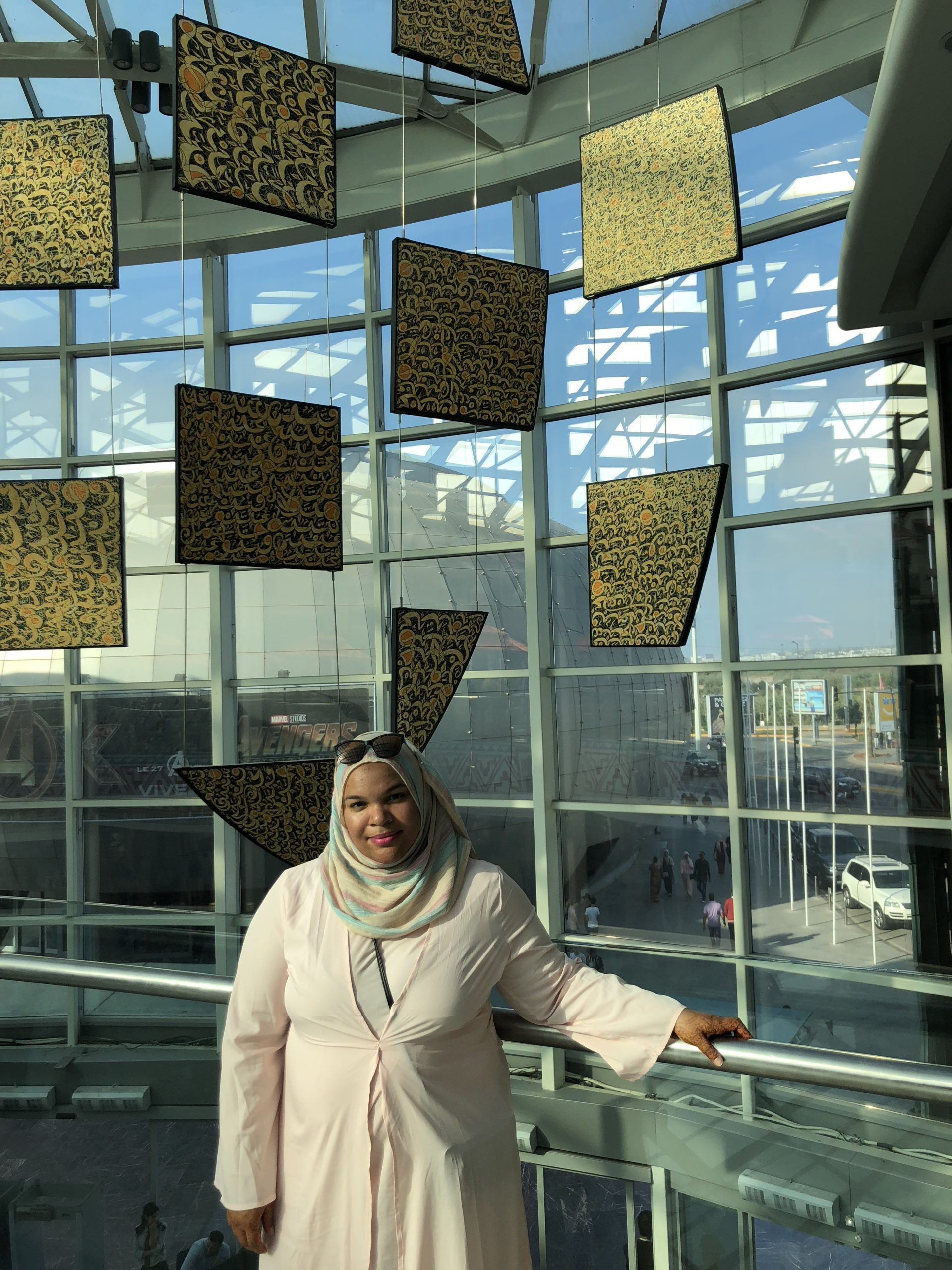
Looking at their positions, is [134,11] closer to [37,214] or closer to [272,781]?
[37,214]

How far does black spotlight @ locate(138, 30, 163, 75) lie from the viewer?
858 centimetres

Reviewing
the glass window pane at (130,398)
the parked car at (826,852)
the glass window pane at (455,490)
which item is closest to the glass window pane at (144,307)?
the glass window pane at (130,398)

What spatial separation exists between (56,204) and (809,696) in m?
6.39

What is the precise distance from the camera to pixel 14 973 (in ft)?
8.66

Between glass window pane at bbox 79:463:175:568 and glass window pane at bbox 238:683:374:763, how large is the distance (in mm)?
1706

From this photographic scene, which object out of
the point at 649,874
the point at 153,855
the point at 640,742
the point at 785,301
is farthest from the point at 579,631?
the point at 153,855

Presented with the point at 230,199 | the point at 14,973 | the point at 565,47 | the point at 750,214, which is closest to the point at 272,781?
the point at 230,199

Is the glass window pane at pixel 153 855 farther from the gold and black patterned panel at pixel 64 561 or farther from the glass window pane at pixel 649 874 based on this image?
the gold and black patterned panel at pixel 64 561

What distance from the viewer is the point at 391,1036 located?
197cm

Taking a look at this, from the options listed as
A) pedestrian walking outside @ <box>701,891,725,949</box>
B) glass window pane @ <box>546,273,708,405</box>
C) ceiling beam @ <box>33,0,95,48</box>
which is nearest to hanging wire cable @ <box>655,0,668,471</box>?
glass window pane @ <box>546,273,708,405</box>

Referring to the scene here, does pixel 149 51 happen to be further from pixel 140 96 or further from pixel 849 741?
pixel 849 741

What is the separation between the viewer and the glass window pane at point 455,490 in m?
9.66

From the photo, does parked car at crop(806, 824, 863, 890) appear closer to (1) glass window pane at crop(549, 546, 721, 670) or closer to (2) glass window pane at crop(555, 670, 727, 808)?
(2) glass window pane at crop(555, 670, 727, 808)

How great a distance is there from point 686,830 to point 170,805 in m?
5.17
